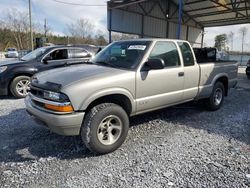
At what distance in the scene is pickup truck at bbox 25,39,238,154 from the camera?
3215 millimetres

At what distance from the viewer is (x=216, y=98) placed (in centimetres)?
605

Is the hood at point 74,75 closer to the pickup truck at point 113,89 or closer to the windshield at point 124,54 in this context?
the pickup truck at point 113,89

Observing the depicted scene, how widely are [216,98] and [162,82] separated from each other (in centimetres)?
250

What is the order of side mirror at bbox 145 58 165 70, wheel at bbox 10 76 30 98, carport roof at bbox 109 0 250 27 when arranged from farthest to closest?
carport roof at bbox 109 0 250 27 → wheel at bbox 10 76 30 98 → side mirror at bbox 145 58 165 70

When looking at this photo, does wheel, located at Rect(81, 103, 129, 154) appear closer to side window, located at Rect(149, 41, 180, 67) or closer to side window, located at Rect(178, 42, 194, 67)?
side window, located at Rect(149, 41, 180, 67)

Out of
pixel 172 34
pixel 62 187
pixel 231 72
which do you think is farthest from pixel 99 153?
pixel 172 34

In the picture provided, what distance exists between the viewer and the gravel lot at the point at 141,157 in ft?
9.58

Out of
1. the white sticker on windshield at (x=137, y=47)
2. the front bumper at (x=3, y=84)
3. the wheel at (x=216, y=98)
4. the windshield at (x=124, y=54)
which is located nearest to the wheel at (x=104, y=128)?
the windshield at (x=124, y=54)

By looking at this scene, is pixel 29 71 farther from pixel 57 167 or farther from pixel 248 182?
pixel 248 182

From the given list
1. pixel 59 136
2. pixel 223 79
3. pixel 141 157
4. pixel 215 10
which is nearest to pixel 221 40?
pixel 215 10

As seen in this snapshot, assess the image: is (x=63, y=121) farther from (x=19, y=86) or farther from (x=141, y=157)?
(x=19, y=86)

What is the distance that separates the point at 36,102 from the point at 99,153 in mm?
1256

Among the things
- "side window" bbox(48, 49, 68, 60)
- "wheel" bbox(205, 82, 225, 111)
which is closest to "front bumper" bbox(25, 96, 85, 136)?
"wheel" bbox(205, 82, 225, 111)

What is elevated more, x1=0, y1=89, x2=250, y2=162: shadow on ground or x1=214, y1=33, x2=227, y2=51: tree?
x1=214, y1=33, x2=227, y2=51: tree
